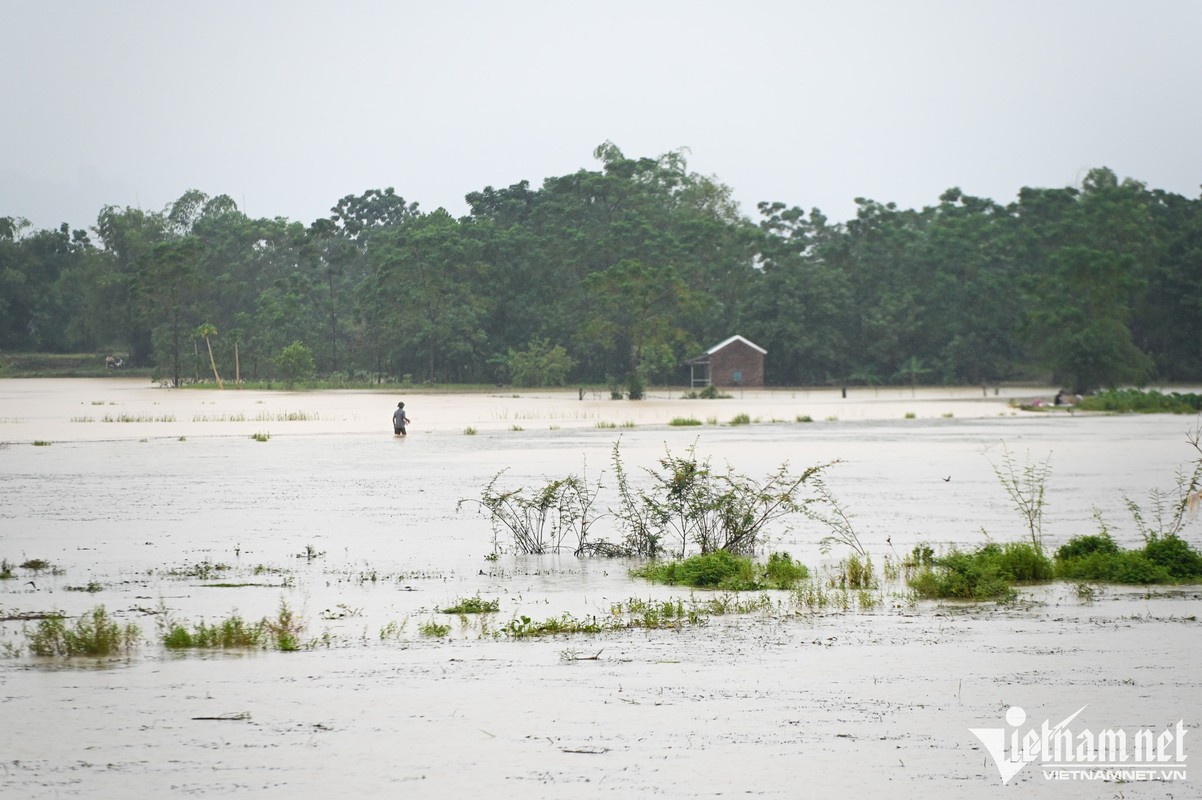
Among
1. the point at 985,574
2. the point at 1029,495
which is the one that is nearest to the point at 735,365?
the point at 1029,495

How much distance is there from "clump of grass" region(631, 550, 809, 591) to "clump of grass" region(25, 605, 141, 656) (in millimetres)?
6242

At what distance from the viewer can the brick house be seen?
319 feet

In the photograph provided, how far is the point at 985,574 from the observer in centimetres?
1434

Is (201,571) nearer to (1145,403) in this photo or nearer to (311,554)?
(311,554)

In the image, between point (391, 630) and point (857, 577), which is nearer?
point (391, 630)

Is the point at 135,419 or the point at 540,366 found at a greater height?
the point at 540,366

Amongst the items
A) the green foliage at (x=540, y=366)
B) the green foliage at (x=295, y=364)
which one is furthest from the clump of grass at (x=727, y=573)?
the green foliage at (x=295, y=364)

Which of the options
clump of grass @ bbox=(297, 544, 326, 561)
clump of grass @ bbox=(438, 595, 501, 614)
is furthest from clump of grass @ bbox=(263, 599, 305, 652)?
clump of grass @ bbox=(297, 544, 326, 561)

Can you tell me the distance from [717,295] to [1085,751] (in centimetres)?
10076

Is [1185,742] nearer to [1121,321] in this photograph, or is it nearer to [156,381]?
[1121,321]

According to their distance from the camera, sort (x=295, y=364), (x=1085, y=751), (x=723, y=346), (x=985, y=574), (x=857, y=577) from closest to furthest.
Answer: (x=1085, y=751) < (x=985, y=574) < (x=857, y=577) < (x=723, y=346) < (x=295, y=364)

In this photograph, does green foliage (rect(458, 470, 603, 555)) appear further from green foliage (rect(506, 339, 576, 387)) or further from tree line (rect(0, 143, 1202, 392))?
green foliage (rect(506, 339, 576, 387))

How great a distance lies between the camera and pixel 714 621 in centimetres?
1302

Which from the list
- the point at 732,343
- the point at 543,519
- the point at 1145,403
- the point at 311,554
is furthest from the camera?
the point at 732,343
